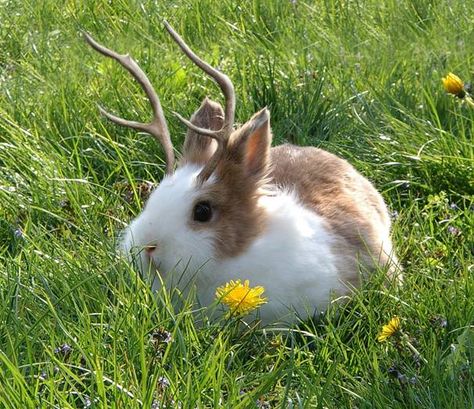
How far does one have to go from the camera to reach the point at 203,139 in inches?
150

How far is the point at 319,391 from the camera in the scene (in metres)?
2.88

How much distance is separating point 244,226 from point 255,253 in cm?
9

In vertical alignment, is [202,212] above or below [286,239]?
above

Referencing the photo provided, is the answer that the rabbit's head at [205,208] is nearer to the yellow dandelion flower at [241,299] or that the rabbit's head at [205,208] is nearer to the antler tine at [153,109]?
the antler tine at [153,109]

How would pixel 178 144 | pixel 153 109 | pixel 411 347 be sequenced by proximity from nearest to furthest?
pixel 411 347, pixel 153 109, pixel 178 144

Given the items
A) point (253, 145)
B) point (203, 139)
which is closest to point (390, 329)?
point (253, 145)

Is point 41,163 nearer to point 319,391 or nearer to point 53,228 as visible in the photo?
point 53,228

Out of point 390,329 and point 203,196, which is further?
point 203,196

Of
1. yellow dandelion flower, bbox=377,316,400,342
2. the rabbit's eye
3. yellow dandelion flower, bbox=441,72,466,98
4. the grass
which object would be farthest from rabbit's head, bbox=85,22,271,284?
yellow dandelion flower, bbox=441,72,466,98

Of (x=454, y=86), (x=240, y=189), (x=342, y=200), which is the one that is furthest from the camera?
(x=454, y=86)

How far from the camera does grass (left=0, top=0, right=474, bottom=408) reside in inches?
112

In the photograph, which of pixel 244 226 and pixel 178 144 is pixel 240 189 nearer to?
pixel 244 226

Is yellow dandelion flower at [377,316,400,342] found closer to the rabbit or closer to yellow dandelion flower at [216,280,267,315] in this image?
yellow dandelion flower at [216,280,267,315]

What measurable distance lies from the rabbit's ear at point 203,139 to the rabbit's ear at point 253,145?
159 mm
